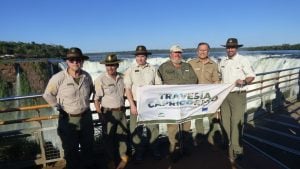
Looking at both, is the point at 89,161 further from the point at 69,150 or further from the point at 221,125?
the point at 221,125

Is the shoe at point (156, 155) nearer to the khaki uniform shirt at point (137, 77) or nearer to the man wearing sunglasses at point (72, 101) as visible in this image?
the khaki uniform shirt at point (137, 77)

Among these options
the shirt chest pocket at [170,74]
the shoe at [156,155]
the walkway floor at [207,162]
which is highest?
the shirt chest pocket at [170,74]

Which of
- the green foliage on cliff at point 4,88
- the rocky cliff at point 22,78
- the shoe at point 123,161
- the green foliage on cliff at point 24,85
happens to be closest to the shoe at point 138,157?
the shoe at point 123,161

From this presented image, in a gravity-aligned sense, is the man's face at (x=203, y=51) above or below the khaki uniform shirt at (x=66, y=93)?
above

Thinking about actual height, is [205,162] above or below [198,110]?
Answer: below

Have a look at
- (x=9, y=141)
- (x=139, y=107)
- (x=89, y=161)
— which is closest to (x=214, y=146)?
(x=139, y=107)

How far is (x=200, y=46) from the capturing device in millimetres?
6375

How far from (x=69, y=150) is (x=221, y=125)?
9.65 feet

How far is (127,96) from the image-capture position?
19.4ft

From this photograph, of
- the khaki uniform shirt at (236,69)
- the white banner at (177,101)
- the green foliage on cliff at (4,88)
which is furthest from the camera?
the green foliage on cliff at (4,88)

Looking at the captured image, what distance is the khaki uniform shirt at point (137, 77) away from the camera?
5.95m

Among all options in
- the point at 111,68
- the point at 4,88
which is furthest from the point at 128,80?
the point at 4,88

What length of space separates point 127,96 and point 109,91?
33cm

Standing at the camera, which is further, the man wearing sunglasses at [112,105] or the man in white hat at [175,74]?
the man in white hat at [175,74]
